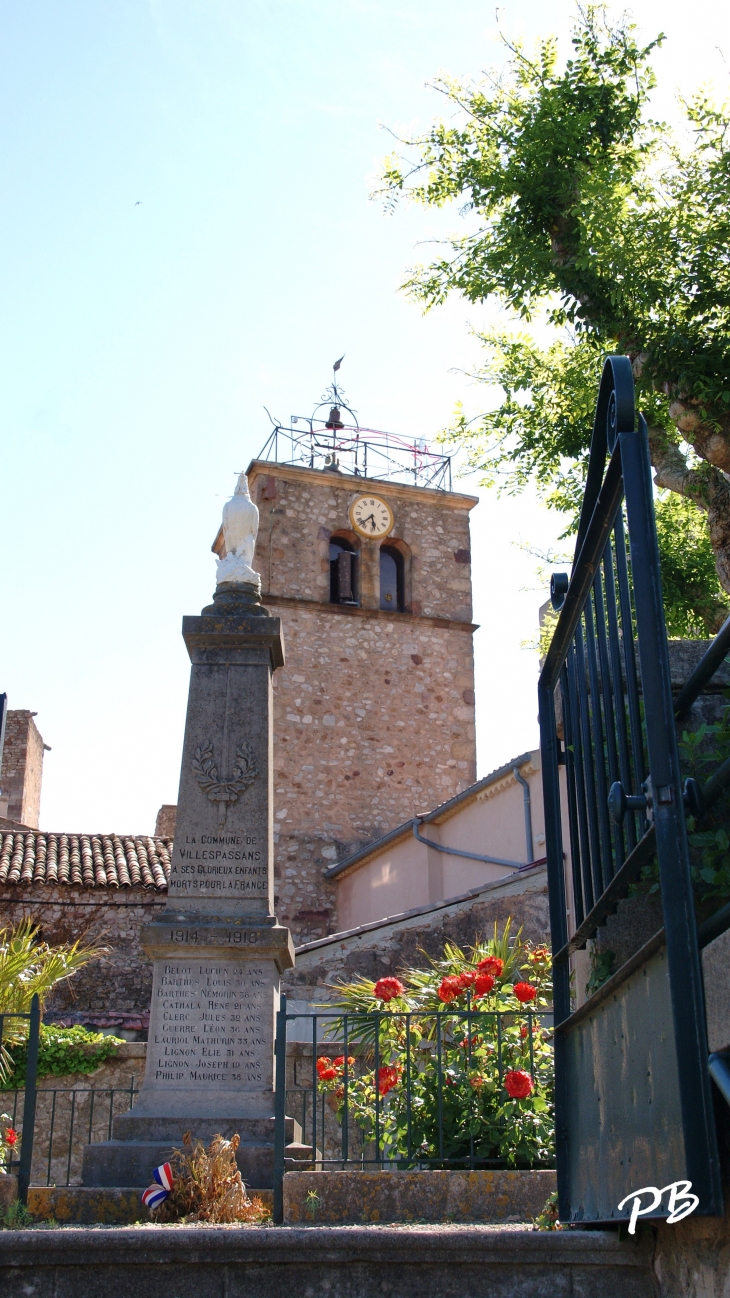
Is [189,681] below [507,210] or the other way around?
below

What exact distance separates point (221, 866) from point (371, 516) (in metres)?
16.6

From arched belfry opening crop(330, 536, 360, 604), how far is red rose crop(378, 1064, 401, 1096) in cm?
1655

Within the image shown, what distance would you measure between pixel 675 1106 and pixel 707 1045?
0.17m

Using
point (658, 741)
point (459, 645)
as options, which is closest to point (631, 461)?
point (658, 741)

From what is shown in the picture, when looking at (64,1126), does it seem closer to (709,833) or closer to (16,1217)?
(16,1217)

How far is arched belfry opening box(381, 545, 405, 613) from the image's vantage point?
2362 centimetres

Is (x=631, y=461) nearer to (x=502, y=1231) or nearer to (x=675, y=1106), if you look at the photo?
(x=675, y=1106)

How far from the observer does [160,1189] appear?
16.2ft

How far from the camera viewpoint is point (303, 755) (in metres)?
21.3

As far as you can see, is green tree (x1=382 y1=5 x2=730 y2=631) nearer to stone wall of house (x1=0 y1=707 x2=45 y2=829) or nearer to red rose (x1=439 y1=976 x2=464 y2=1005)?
red rose (x1=439 y1=976 x2=464 y2=1005)

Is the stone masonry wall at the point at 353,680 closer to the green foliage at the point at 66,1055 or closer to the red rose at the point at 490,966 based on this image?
the green foliage at the point at 66,1055

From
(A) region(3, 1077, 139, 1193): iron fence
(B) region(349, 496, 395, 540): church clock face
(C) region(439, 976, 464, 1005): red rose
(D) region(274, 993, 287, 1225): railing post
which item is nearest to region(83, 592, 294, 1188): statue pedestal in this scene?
(D) region(274, 993, 287, 1225): railing post

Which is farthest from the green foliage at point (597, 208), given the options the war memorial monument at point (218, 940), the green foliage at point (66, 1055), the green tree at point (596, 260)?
the green foliage at point (66, 1055)

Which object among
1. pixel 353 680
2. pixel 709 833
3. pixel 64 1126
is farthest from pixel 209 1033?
pixel 353 680
